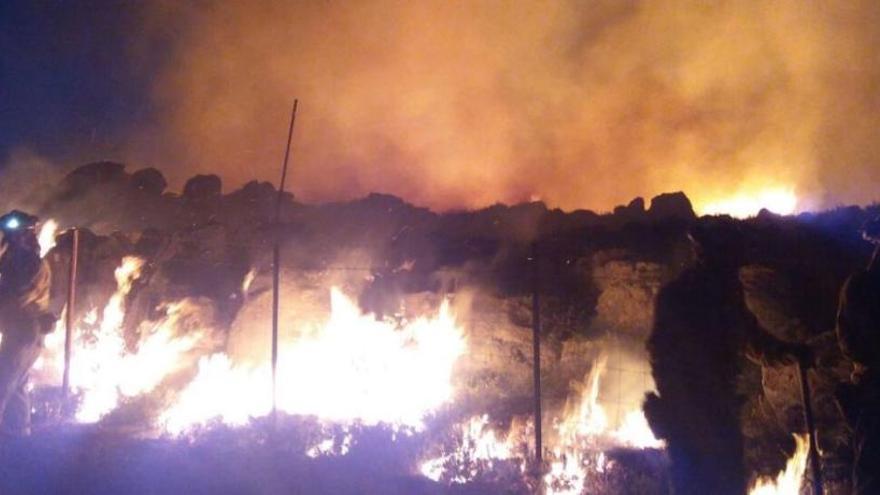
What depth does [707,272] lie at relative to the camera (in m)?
9.26

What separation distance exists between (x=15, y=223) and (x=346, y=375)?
8.12m

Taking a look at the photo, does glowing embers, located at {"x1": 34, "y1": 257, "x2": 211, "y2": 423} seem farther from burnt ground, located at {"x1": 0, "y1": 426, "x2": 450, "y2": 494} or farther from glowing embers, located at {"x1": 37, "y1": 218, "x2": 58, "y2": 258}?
burnt ground, located at {"x1": 0, "y1": 426, "x2": 450, "y2": 494}

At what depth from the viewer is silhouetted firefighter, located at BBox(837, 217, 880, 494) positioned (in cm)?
679

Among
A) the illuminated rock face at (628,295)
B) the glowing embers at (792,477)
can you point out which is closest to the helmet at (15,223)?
the illuminated rock face at (628,295)

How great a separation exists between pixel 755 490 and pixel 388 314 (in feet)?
34.0

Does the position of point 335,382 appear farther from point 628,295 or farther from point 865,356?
point 865,356

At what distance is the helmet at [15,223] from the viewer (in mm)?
13109

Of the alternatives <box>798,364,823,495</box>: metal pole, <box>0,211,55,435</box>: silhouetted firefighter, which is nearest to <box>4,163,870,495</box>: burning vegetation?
<box>0,211,55,435</box>: silhouetted firefighter

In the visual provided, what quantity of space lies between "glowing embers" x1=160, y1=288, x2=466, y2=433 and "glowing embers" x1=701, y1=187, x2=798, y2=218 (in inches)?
375

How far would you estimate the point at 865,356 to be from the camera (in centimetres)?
684

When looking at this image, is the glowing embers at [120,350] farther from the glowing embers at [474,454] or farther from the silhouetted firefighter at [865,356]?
the silhouetted firefighter at [865,356]

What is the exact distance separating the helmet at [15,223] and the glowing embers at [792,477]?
1372 cm

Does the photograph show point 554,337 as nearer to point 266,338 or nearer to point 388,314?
point 388,314

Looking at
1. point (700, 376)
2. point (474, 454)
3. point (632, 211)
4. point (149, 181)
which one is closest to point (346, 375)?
point (474, 454)
